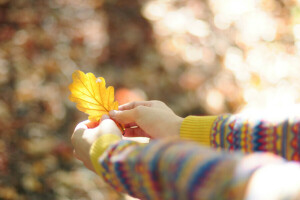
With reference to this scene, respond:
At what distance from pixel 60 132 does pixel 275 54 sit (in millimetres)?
1539

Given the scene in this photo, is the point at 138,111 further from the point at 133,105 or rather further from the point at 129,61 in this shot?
the point at 129,61

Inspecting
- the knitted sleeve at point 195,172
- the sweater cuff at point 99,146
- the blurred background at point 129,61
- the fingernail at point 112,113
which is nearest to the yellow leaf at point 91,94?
the fingernail at point 112,113

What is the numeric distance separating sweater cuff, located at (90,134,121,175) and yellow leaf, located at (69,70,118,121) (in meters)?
0.29

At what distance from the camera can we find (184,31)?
2471mm

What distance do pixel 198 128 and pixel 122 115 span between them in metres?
0.24

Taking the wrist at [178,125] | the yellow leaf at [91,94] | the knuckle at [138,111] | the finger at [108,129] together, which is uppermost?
the yellow leaf at [91,94]

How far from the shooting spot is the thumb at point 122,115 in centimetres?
109

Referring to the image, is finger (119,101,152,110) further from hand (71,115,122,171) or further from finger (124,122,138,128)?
hand (71,115,122,171)

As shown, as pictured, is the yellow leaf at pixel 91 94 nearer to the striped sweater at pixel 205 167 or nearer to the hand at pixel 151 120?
the hand at pixel 151 120

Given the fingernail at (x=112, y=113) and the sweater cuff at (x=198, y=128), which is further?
the fingernail at (x=112, y=113)

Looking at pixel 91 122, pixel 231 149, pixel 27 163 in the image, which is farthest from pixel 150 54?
pixel 231 149

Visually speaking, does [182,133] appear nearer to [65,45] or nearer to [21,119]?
[21,119]

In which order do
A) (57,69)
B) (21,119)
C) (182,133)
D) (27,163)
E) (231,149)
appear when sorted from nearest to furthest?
(231,149), (182,133), (27,163), (21,119), (57,69)

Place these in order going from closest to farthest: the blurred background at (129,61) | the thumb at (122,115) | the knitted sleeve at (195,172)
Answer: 1. the knitted sleeve at (195,172)
2. the thumb at (122,115)
3. the blurred background at (129,61)
